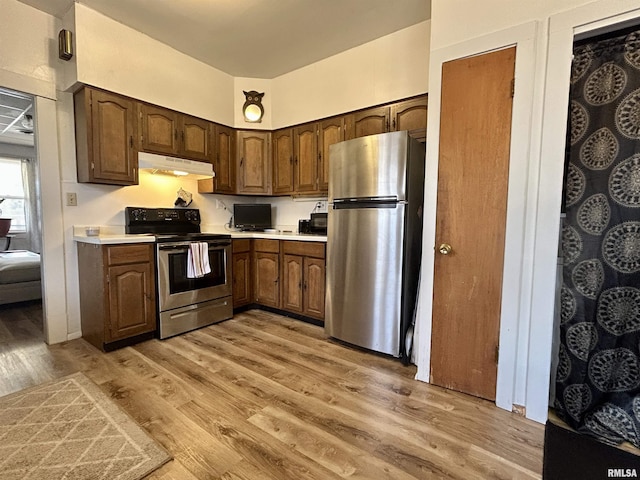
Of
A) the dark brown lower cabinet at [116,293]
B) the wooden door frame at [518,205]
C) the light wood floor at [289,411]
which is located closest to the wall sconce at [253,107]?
the dark brown lower cabinet at [116,293]

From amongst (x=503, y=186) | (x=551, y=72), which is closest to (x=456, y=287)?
(x=503, y=186)

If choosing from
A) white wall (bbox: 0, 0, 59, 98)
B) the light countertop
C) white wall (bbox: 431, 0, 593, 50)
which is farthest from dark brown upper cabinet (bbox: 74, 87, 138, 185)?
white wall (bbox: 431, 0, 593, 50)

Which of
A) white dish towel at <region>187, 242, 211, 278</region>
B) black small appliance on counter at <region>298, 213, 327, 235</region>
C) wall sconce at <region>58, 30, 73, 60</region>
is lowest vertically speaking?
white dish towel at <region>187, 242, 211, 278</region>

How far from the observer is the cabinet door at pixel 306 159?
133 inches

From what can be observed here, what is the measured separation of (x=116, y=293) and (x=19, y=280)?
214 centimetres

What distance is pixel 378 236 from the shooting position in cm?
231

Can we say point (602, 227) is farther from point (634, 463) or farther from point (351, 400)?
point (351, 400)

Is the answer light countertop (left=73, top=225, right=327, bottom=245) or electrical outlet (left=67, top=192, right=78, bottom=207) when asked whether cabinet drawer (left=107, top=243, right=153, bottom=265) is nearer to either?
light countertop (left=73, top=225, right=327, bottom=245)

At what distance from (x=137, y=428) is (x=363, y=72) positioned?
3.28 meters

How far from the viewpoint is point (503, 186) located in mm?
1721

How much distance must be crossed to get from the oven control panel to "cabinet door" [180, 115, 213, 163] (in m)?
0.61

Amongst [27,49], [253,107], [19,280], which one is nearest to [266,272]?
[253,107]

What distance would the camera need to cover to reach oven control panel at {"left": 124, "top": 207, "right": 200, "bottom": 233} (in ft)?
9.78

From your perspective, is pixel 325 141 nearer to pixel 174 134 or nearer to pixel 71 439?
pixel 174 134
